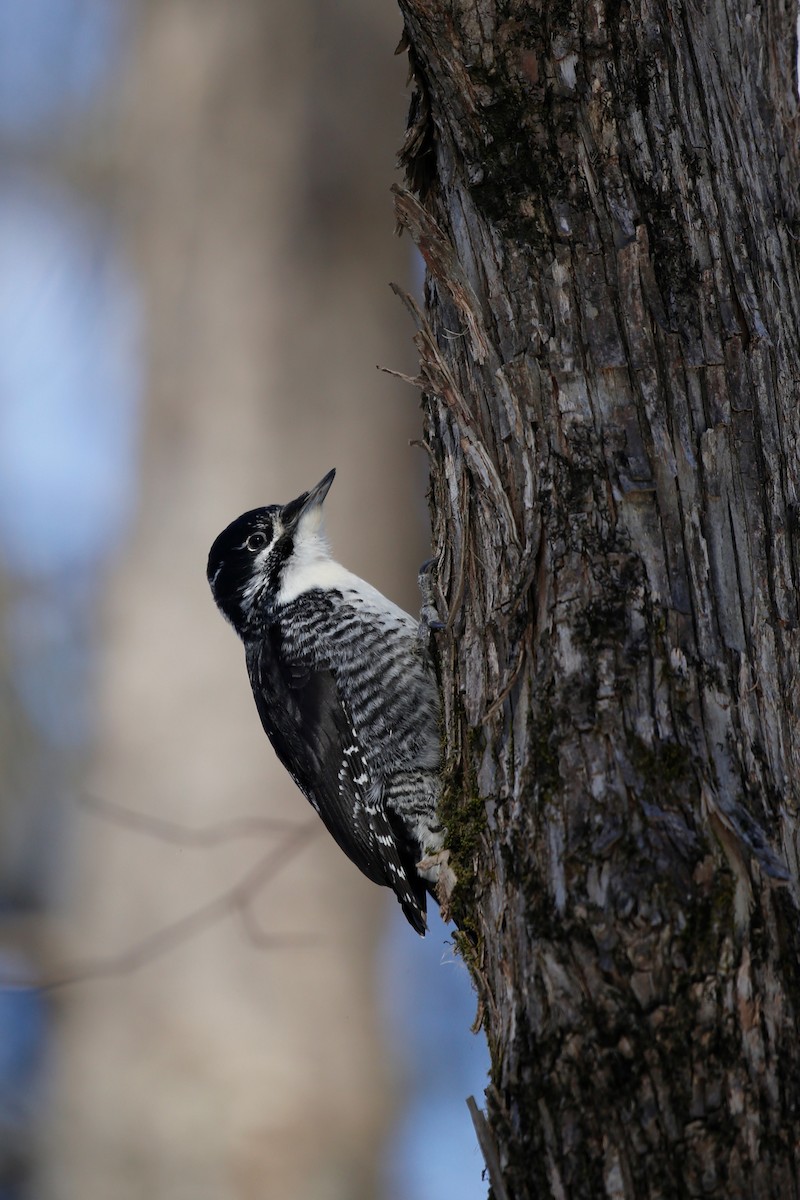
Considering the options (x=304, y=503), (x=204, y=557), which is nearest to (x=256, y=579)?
(x=304, y=503)

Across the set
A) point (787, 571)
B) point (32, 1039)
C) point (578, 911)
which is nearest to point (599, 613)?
point (787, 571)

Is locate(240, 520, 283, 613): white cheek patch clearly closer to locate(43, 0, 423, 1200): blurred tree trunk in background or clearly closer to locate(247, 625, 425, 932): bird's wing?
locate(247, 625, 425, 932): bird's wing

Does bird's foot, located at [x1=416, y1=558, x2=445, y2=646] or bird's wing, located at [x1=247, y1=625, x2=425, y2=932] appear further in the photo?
bird's wing, located at [x1=247, y1=625, x2=425, y2=932]

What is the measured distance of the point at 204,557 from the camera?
474cm

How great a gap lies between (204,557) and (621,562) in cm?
304

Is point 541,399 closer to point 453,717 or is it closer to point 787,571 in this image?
point 787,571

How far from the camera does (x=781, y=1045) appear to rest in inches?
63.1

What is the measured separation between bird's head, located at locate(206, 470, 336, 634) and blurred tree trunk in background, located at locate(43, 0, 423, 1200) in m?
0.57

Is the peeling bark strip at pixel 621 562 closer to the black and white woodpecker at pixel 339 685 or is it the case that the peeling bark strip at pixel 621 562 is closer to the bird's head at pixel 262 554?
the black and white woodpecker at pixel 339 685

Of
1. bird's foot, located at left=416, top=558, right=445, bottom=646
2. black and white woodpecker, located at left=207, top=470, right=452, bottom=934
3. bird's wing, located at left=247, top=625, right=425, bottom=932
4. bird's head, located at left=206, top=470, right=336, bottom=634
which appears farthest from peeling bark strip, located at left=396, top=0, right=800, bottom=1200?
bird's head, located at left=206, top=470, right=336, bottom=634

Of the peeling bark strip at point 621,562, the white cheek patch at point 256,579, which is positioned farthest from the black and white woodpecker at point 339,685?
the peeling bark strip at point 621,562

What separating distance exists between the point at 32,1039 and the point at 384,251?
4.18 m

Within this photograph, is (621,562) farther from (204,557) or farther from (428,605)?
(204,557)

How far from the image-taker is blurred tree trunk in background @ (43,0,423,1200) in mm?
4289
